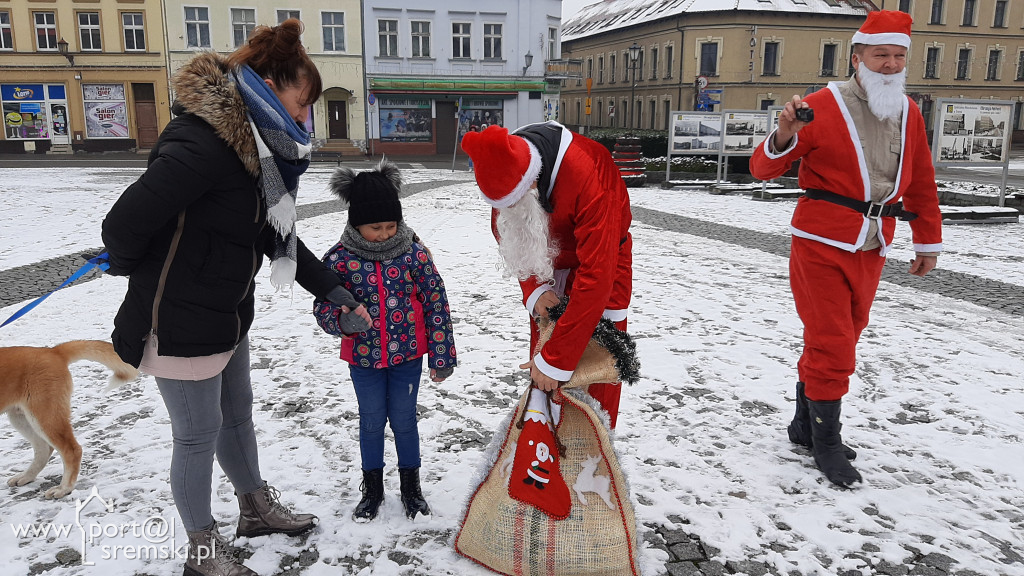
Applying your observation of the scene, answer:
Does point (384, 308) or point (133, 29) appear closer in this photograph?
point (384, 308)

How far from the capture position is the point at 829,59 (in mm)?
44281

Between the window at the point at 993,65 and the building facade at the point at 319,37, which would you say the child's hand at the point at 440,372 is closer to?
the building facade at the point at 319,37

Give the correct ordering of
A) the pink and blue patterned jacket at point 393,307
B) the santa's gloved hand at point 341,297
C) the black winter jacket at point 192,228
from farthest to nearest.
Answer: the pink and blue patterned jacket at point 393,307, the santa's gloved hand at point 341,297, the black winter jacket at point 192,228

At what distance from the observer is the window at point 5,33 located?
104ft

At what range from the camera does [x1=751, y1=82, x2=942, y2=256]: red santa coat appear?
3326mm

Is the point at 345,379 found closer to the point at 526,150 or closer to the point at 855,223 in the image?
the point at 526,150

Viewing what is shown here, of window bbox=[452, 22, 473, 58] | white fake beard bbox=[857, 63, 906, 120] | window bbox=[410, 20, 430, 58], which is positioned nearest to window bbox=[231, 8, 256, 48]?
window bbox=[410, 20, 430, 58]

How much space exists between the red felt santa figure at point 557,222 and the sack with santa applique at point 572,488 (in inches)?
5.1

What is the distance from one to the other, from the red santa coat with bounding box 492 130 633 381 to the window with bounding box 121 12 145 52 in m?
35.8

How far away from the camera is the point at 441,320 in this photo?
2.94 metres

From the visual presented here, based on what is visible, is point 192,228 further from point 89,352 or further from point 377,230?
point 89,352

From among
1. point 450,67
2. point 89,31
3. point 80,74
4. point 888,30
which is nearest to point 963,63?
point 450,67

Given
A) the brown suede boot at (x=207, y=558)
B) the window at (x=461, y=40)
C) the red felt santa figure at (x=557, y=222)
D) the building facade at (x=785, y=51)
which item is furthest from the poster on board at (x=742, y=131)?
the building facade at (x=785, y=51)

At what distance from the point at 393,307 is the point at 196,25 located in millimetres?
35025
